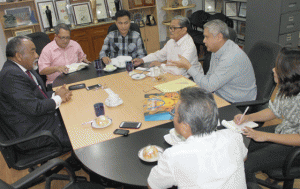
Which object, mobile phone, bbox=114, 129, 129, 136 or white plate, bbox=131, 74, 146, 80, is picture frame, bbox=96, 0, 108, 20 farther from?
mobile phone, bbox=114, 129, 129, 136

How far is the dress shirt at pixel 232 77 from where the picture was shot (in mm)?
2061

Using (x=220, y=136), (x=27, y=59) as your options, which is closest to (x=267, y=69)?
(x=220, y=136)

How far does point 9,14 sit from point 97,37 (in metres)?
1.64

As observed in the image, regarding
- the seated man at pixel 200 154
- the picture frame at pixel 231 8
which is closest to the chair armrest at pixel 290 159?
the seated man at pixel 200 154

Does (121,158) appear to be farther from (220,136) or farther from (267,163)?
(267,163)

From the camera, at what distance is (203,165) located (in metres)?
0.92

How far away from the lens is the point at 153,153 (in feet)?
4.12

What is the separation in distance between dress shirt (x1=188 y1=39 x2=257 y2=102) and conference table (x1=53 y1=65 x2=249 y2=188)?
32 cm

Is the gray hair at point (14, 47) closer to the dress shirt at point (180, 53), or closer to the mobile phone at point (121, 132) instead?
the mobile phone at point (121, 132)

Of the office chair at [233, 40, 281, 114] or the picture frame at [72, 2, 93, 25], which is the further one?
the picture frame at [72, 2, 93, 25]

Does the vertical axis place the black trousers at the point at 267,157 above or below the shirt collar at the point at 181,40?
below

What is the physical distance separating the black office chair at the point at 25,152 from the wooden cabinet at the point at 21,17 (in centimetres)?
346

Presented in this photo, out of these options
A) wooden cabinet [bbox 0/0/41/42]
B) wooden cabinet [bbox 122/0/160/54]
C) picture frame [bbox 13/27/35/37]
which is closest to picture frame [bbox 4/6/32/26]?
wooden cabinet [bbox 0/0/41/42]

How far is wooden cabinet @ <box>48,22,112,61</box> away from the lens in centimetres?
510
